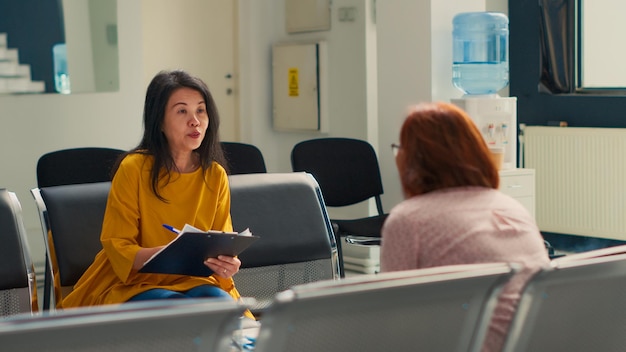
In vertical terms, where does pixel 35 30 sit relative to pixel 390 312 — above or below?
above

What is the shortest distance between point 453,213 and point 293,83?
5.21 metres

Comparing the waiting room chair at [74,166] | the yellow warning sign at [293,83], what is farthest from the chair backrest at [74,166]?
the yellow warning sign at [293,83]

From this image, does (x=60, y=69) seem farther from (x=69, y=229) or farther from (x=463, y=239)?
(x=463, y=239)

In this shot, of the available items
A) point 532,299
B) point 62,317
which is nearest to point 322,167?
point 532,299

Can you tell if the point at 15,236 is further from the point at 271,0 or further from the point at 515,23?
the point at 515,23

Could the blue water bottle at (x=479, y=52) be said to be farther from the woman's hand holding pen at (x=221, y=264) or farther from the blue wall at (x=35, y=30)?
the woman's hand holding pen at (x=221, y=264)

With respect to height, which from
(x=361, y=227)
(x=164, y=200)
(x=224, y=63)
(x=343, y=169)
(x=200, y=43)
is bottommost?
(x=361, y=227)

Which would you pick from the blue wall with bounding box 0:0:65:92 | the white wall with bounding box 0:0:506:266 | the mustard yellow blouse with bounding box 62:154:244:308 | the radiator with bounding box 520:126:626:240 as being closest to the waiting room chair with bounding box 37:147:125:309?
the mustard yellow blouse with bounding box 62:154:244:308

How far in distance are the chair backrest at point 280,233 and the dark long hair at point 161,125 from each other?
18 cm

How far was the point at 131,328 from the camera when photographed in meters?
1.52

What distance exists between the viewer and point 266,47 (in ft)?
24.2

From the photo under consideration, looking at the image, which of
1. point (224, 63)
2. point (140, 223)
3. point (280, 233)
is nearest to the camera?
point (140, 223)

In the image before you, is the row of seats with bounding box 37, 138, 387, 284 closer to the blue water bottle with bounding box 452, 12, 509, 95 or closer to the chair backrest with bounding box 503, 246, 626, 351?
the blue water bottle with bounding box 452, 12, 509, 95

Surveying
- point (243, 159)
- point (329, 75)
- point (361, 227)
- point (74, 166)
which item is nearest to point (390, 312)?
point (74, 166)
